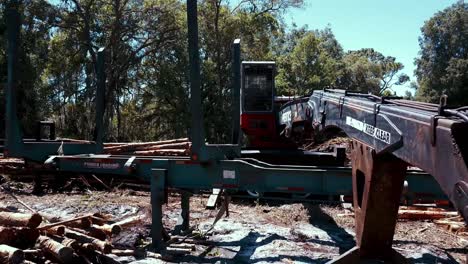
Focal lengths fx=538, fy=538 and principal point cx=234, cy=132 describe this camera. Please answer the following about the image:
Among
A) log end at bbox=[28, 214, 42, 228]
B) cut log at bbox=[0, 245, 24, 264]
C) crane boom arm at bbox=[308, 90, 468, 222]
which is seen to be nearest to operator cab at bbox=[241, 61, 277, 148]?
crane boom arm at bbox=[308, 90, 468, 222]

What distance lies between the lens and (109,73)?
33.1 m

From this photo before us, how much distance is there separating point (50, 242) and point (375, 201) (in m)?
4.20

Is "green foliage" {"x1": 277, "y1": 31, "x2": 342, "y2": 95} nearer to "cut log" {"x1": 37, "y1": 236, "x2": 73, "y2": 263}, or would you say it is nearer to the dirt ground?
the dirt ground

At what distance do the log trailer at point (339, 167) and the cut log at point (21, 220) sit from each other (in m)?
1.73

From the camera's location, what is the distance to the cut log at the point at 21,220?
7.62 meters

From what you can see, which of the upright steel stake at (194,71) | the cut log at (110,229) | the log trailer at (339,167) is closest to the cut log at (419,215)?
the log trailer at (339,167)

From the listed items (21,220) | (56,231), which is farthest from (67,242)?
(21,220)

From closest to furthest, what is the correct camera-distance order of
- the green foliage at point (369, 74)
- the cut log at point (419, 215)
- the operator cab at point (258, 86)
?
the cut log at point (419, 215)
the operator cab at point (258, 86)
the green foliage at point (369, 74)

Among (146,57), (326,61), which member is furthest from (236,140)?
(326,61)

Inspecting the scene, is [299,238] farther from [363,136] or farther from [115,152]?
→ [115,152]

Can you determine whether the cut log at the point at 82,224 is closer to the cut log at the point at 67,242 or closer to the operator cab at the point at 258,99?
the cut log at the point at 67,242

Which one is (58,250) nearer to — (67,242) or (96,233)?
(67,242)

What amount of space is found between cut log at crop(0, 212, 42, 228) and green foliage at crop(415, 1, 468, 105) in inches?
1765

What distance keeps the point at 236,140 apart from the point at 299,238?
Answer: 2.13 metres
